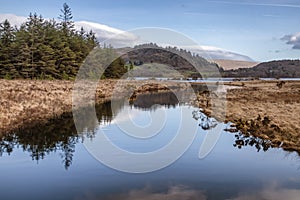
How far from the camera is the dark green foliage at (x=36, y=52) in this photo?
211 feet

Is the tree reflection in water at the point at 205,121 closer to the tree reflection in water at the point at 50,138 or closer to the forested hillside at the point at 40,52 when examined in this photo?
the tree reflection in water at the point at 50,138

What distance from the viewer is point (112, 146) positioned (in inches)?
837

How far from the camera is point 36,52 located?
215ft

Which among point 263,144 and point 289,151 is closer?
point 289,151

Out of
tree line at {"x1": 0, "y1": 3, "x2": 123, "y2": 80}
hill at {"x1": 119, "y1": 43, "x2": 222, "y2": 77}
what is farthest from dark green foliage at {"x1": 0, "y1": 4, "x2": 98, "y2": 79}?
hill at {"x1": 119, "y1": 43, "x2": 222, "y2": 77}

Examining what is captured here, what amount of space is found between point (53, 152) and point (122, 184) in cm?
636

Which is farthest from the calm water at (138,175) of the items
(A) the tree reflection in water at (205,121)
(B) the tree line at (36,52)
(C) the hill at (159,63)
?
(C) the hill at (159,63)

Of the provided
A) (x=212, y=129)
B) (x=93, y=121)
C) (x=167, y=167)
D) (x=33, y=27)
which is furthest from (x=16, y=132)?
(x=33, y=27)

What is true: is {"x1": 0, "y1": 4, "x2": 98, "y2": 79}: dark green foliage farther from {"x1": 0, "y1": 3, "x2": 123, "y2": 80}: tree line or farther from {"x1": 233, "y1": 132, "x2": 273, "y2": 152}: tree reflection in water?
{"x1": 233, "y1": 132, "x2": 273, "y2": 152}: tree reflection in water

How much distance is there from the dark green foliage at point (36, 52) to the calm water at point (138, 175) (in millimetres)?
44128

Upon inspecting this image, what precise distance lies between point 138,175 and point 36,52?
55480 millimetres

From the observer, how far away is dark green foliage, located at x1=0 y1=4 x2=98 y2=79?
64.3m

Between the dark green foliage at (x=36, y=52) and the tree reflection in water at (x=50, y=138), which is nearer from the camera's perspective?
the tree reflection in water at (x=50, y=138)

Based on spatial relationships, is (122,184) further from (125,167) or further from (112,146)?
(112,146)
